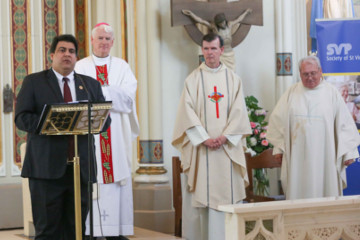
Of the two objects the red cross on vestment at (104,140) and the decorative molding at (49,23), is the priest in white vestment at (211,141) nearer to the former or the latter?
the red cross on vestment at (104,140)

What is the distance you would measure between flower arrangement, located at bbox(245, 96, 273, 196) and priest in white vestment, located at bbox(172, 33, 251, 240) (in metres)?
1.41

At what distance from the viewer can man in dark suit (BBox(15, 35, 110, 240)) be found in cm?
452

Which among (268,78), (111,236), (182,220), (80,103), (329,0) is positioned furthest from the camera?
(329,0)

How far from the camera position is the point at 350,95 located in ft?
25.0

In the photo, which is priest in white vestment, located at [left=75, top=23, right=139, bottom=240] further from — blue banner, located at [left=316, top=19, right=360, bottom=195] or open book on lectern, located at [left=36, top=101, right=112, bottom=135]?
blue banner, located at [left=316, top=19, right=360, bottom=195]

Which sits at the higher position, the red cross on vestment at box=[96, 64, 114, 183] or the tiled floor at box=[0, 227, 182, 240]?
the red cross on vestment at box=[96, 64, 114, 183]

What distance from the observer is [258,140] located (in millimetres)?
7973

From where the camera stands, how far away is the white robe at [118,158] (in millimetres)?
6215

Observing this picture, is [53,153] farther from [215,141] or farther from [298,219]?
[215,141]

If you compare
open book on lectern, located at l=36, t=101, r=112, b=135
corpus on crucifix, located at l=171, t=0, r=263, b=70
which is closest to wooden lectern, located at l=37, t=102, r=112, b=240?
open book on lectern, located at l=36, t=101, r=112, b=135

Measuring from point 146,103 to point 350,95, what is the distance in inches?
87.0

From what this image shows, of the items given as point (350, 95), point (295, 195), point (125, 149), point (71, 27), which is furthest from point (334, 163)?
point (71, 27)

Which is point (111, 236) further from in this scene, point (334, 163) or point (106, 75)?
point (334, 163)

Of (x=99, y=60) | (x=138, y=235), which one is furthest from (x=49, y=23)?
(x=138, y=235)
